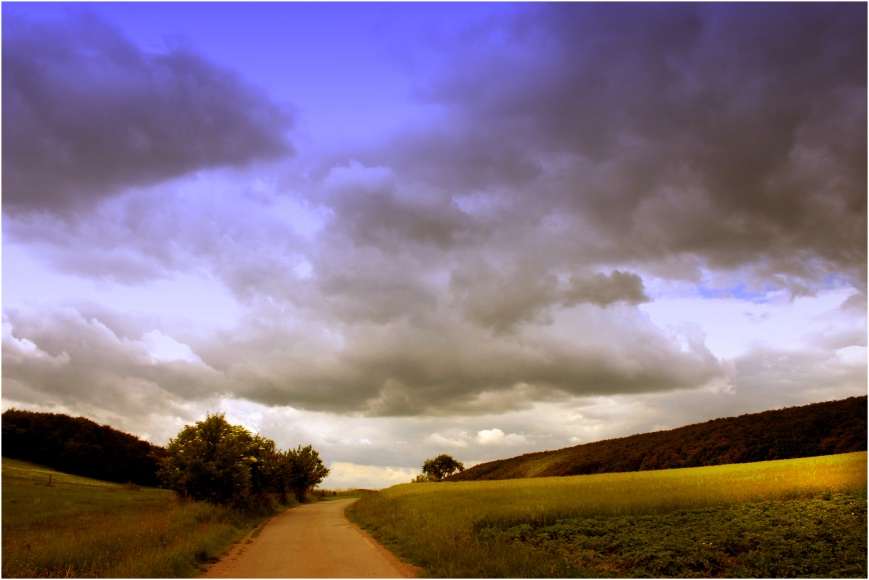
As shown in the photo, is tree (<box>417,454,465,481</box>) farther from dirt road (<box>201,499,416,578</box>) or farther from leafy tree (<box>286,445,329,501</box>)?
dirt road (<box>201,499,416,578</box>)

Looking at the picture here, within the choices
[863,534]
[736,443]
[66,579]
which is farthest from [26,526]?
[736,443]

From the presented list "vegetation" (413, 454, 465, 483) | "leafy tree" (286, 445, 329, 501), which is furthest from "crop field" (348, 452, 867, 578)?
"vegetation" (413, 454, 465, 483)

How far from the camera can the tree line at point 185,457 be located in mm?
38000

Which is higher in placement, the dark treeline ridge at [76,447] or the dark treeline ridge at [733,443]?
the dark treeline ridge at [76,447]

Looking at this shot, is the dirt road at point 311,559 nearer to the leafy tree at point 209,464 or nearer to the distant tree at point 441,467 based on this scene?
the leafy tree at point 209,464

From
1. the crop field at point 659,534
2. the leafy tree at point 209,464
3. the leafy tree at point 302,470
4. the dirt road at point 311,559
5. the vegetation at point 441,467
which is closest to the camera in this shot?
the crop field at point 659,534

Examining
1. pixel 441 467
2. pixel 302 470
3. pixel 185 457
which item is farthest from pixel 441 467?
pixel 185 457

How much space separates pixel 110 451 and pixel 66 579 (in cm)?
11614

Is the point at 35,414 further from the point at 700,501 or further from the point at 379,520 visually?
the point at 700,501

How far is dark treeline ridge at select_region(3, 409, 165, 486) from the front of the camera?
101062mm

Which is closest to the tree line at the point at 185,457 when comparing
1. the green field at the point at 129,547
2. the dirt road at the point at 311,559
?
the green field at the point at 129,547

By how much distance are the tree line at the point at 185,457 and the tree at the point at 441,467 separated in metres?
68.3

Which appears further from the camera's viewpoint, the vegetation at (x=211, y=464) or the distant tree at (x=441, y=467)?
the distant tree at (x=441, y=467)

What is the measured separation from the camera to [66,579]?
44.8 feet
